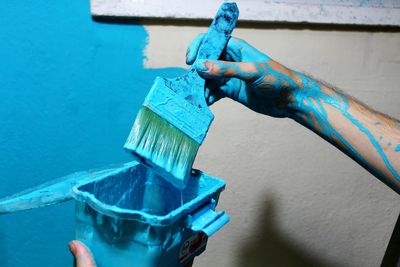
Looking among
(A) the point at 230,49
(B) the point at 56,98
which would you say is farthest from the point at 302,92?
(B) the point at 56,98

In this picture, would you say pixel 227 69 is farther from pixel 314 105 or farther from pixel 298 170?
pixel 298 170

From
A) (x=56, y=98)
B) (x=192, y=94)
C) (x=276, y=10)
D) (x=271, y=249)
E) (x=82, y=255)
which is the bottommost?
(x=271, y=249)

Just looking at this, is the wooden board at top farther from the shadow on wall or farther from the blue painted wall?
the shadow on wall

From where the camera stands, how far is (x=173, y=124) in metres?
0.53

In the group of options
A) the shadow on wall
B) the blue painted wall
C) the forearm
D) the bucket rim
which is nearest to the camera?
the bucket rim

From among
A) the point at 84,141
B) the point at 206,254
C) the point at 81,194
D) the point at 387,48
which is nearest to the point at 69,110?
the point at 84,141

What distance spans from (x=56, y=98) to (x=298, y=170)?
0.57 meters

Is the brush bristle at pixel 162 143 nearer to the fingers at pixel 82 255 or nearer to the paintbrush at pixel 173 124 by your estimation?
the paintbrush at pixel 173 124

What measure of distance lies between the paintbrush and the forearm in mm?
166

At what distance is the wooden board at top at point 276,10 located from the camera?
0.76 m

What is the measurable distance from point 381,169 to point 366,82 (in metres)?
0.39

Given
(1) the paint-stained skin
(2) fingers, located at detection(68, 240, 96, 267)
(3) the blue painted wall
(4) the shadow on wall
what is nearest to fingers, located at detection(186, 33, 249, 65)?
(1) the paint-stained skin

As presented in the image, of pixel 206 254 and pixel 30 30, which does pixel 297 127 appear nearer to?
pixel 206 254

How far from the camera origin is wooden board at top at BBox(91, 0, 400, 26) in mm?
763
